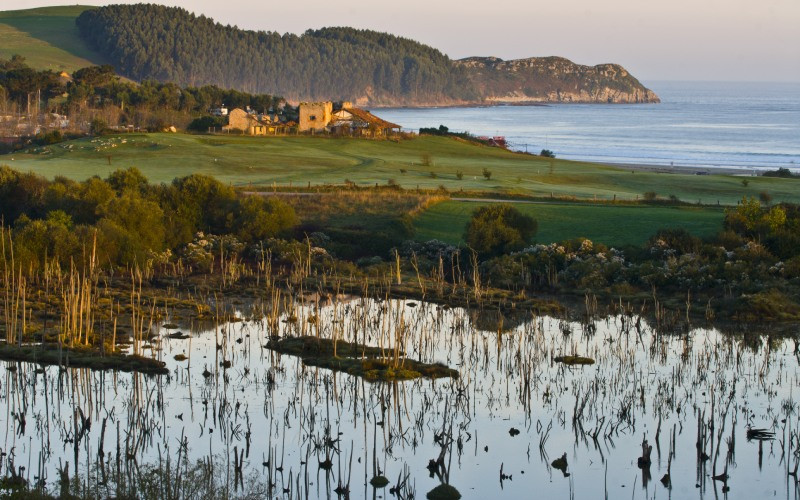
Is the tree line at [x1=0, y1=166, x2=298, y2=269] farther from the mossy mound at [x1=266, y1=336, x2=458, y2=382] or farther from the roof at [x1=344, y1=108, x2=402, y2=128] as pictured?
the roof at [x1=344, y1=108, x2=402, y2=128]

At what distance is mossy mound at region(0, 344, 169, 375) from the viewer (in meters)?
27.0

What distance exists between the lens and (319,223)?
55.6 m

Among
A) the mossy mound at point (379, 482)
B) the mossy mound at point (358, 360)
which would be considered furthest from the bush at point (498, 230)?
the mossy mound at point (379, 482)

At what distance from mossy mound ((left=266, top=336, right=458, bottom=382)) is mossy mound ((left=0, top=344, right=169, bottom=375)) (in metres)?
3.73

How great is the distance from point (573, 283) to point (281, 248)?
543 inches

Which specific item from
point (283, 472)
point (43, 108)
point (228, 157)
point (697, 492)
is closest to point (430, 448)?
point (283, 472)

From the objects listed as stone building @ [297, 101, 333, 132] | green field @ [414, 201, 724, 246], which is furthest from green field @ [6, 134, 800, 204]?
Answer: stone building @ [297, 101, 333, 132]

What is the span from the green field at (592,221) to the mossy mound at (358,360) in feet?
74.6

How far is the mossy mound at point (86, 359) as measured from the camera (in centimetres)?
2698

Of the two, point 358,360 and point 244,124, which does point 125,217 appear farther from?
point 244,124

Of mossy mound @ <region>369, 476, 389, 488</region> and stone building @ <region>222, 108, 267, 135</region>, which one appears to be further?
stone building @ <region>222, 108, 267, 135</region>

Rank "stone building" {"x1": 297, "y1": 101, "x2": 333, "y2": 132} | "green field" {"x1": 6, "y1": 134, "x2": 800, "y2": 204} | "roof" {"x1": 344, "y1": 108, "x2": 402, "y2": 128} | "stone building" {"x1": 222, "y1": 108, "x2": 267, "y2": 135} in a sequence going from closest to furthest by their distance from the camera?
"green field" {"x1": 6, "y1": 134, "x2": 800, "y2": 204} < "stone building" {"x1": 222, "y1": 108, "x2": 267, "y2": 135} < "stone building" {"x1": 297, "y1": 101, "x2": 333, "y2": 132} < "roof" {"x1": 344, "y1": 108, "x2": 402, "y2": 128}

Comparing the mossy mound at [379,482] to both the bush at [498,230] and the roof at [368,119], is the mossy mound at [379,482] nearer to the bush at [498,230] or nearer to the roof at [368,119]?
the bush at [498,230]

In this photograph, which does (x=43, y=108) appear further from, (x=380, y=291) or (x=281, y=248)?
(x=380, y=291)
